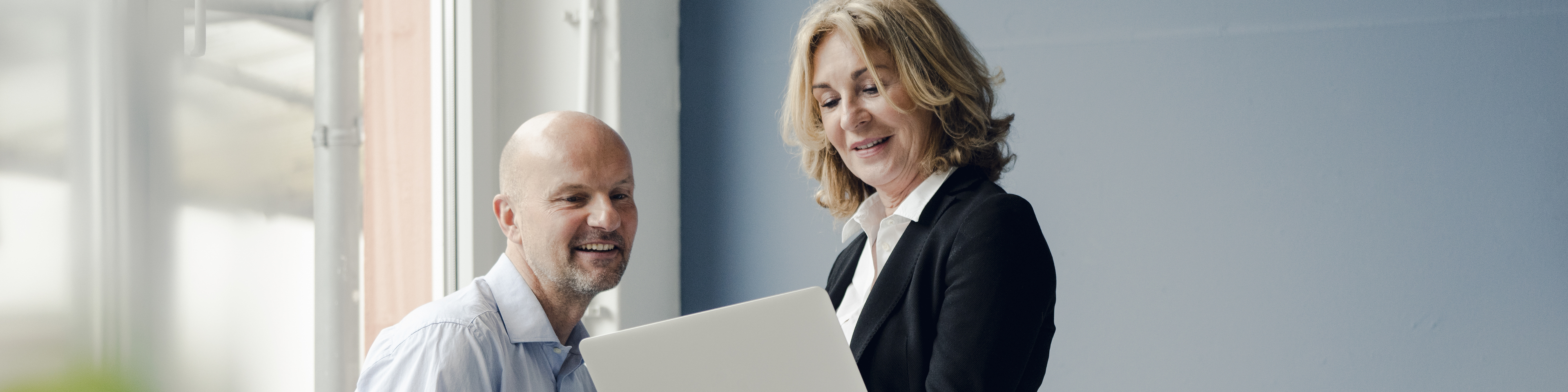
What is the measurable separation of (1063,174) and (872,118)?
3.62 ft

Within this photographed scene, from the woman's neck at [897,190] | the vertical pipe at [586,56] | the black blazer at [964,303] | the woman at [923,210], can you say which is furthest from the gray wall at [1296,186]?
the black blazer at [964,303]

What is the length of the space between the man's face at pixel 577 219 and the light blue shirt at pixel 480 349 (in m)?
0.04

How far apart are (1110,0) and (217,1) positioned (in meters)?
1.73

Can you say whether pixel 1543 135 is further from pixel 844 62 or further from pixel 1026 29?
pixel 844 62

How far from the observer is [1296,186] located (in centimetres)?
196

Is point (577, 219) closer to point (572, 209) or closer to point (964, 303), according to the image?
point (572, 209)

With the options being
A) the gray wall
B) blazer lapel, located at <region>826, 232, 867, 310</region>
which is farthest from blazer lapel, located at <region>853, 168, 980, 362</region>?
the gray wall

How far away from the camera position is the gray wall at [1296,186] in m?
1.84

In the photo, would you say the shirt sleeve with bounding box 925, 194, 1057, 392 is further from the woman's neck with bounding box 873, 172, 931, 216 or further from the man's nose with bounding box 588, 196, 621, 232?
the man's nose with bounding box 588, 196, 621, 232

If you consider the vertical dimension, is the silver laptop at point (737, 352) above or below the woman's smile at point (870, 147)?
below

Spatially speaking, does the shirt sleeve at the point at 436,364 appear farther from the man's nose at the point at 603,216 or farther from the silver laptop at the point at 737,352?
the silver laptop at the point at 737,352

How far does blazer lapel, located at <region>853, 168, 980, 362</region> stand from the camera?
1.05m

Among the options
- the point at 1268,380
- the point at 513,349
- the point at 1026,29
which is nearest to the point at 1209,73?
the point at 1026,29

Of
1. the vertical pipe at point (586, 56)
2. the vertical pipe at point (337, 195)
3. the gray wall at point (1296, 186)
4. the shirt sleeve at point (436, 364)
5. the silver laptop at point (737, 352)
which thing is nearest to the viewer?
the silver laptop at point (737, 352)
